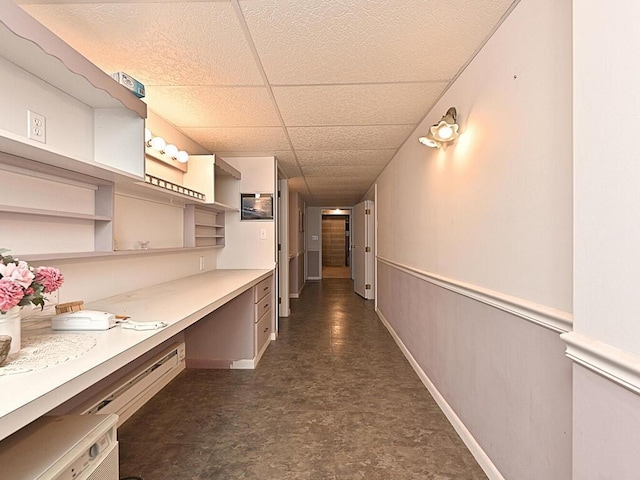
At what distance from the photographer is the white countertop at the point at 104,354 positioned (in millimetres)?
783

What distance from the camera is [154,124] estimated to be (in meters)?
2.75

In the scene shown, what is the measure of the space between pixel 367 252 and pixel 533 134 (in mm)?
5596

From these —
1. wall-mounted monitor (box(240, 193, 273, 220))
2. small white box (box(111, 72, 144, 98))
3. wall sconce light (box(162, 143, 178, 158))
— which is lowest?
wall-mounted monitor (box(240, 193, 273, 220))

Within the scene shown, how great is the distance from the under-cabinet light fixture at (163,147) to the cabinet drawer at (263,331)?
1.62m

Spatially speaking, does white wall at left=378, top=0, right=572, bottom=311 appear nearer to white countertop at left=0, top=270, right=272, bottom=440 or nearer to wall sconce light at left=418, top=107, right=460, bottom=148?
wall sconce light at left=418, top=107, right=460, bottom=148

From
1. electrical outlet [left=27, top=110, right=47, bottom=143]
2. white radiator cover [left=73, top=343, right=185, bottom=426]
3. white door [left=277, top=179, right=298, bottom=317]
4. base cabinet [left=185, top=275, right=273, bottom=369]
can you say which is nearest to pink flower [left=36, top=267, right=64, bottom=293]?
electrical outlet [left=27, top=110, right=47, bottom=143]

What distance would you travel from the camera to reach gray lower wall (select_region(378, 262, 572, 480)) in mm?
1250

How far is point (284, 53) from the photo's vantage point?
1.86 m

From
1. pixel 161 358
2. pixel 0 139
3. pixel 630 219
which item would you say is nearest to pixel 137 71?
pixel 0 139

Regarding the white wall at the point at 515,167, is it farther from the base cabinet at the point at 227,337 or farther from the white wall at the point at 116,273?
the white wall at the point at 116,273

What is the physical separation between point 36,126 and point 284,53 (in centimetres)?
118

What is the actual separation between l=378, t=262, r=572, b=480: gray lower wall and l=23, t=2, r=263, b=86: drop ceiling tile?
5.85 ft

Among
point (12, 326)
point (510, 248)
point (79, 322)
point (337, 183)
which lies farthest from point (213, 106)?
point (337, 183)

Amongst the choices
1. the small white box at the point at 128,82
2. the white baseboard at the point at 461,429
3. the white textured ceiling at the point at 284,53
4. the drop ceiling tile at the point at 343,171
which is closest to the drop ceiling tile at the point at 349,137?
the white textured ceiling at the point at 284,53
